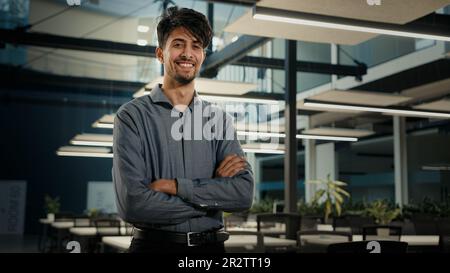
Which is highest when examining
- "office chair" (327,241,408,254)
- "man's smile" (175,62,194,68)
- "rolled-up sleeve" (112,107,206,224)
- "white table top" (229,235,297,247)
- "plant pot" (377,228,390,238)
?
"man's smile" (175,62,194,68)

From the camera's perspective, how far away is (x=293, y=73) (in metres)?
7.17

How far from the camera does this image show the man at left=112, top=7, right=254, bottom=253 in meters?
1.46

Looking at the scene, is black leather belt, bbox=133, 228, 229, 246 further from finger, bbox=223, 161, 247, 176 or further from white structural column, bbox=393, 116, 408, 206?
white structural column, bbox=393, 116, 408, 206

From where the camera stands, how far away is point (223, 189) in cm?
150

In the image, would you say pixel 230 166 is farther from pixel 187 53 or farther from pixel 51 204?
pixel 51 204

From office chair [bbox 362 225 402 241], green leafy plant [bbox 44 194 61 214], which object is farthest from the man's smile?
green leafy plant [bbox 44 194 61 214]

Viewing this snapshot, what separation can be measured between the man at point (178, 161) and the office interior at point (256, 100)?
452mm

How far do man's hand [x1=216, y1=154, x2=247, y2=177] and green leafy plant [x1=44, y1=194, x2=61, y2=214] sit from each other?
877cm

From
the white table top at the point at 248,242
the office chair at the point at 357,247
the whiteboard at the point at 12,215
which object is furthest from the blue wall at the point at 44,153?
the office chair at the point at 357,247

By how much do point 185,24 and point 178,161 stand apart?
15.3 inches

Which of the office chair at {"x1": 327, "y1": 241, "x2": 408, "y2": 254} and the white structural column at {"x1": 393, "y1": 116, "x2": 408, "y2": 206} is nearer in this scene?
the office chair at {"x1": 327, "y1": 241, "x2": 408, "y2": 254}

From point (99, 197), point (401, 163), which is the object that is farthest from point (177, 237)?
point (401, 163)

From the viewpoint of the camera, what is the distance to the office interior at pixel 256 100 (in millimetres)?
4371
